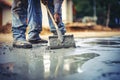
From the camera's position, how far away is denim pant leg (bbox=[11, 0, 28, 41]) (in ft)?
16.5

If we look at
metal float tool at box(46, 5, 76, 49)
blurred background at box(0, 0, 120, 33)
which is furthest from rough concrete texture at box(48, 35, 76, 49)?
blurred background at box(0, 0, 120, 33)

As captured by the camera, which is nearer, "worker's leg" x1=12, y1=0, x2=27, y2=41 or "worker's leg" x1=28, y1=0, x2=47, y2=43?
"worker's leg" x1=12, y1=0, x2=27, y2=41

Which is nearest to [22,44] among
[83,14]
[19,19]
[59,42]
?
[19,19]

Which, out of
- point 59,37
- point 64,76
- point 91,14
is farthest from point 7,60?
point 91,14

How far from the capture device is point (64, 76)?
2.45 metres

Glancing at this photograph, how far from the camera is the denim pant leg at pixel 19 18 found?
5.03 m

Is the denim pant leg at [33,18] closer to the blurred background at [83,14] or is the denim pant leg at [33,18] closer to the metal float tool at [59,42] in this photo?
the metal float tool at [59,42]

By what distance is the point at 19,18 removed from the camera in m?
5.10

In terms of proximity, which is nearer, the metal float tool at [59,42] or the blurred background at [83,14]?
the metal float tool at [59,42]

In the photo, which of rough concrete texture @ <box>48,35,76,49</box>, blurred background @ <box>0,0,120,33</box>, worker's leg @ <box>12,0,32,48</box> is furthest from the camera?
blurred background @ <box>0,0,120,33</box>

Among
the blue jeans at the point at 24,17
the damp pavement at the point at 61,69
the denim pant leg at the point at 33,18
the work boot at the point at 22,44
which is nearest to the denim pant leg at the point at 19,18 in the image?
the blue jeans at the point at 24,17

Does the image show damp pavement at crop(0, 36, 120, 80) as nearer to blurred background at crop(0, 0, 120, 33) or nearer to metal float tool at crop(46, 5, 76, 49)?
metal float tool at crop(46, 5, 76, 49)

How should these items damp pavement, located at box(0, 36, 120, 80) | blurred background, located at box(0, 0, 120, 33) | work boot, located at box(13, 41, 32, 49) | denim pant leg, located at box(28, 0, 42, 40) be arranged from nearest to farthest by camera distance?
damp pavement, located at box(0, 36, 120, 80)
work boot, located at box(13, 41, 32, 49)
denim pant leg, located at box(28, 0, 42, 40)
blurred background, located at box(0, 0, 120, 33)

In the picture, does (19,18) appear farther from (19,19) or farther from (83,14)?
(83,14)
